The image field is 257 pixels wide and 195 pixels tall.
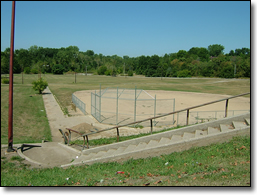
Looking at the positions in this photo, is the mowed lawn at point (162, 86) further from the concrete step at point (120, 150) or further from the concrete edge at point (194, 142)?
the concrete edge at point (194, 142)

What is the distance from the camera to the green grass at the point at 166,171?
536cm

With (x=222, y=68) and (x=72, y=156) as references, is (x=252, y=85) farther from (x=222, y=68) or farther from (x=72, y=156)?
(x=222, y=68)

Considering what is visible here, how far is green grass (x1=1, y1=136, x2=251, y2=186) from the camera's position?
211 inches

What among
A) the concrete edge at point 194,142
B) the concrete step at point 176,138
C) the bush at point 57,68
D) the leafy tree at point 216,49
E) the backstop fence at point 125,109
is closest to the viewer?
the concrete edge at point 194,142

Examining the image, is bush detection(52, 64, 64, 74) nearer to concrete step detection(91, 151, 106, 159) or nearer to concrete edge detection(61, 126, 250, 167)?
concrete step detection(91, 151, 106, 159)

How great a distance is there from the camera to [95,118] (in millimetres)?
22109

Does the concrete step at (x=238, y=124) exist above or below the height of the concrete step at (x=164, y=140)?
above

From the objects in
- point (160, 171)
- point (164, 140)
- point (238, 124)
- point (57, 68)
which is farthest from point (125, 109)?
point (57, 68)

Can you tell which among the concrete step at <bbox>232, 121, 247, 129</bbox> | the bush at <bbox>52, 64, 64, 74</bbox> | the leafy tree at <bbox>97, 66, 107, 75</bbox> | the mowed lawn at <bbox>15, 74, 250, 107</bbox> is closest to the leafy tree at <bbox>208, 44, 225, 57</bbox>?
the leafy tree at <bbox>97, 66, 107, 75</bbox>

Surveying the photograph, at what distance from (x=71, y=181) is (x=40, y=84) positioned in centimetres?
3719

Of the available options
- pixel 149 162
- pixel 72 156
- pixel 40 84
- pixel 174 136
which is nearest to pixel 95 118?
pixel 72 156

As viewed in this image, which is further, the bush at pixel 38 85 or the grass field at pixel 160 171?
the bush at pixel 38 85

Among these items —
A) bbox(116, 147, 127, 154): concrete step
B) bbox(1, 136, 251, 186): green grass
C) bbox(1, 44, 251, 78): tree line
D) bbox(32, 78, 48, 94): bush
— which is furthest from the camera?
bbox(1, 44, 251, 78): tree line

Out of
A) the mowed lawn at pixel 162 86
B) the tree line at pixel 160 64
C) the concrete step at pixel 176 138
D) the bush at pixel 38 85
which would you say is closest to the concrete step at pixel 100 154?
the concrete step at pixel 176 138
